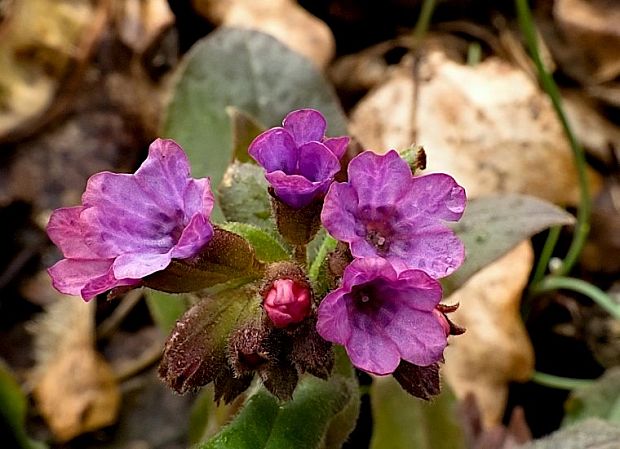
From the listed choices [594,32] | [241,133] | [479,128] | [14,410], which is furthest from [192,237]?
[594,32]

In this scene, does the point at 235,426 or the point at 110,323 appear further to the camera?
the point at 110,323

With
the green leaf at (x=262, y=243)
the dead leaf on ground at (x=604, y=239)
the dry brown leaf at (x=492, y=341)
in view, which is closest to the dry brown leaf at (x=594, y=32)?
the dead leaf on ground at (x=604, y=239)

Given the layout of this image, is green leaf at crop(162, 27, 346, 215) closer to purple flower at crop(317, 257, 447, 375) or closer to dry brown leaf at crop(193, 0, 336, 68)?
dry brown leaf at crop(193, 0, 336, 68)

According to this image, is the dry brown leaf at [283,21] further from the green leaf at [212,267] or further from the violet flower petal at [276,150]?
the violet flower petal at [276,150]

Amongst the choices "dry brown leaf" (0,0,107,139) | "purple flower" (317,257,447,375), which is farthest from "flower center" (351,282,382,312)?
"dry brown leaf" (0,0,107,139)

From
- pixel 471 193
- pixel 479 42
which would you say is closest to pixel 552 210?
pixel 471 193

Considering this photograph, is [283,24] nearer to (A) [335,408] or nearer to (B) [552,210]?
(B) [552,210]

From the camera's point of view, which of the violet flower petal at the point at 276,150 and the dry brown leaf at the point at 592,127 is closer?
the violet flower petal at the point at 276,150
